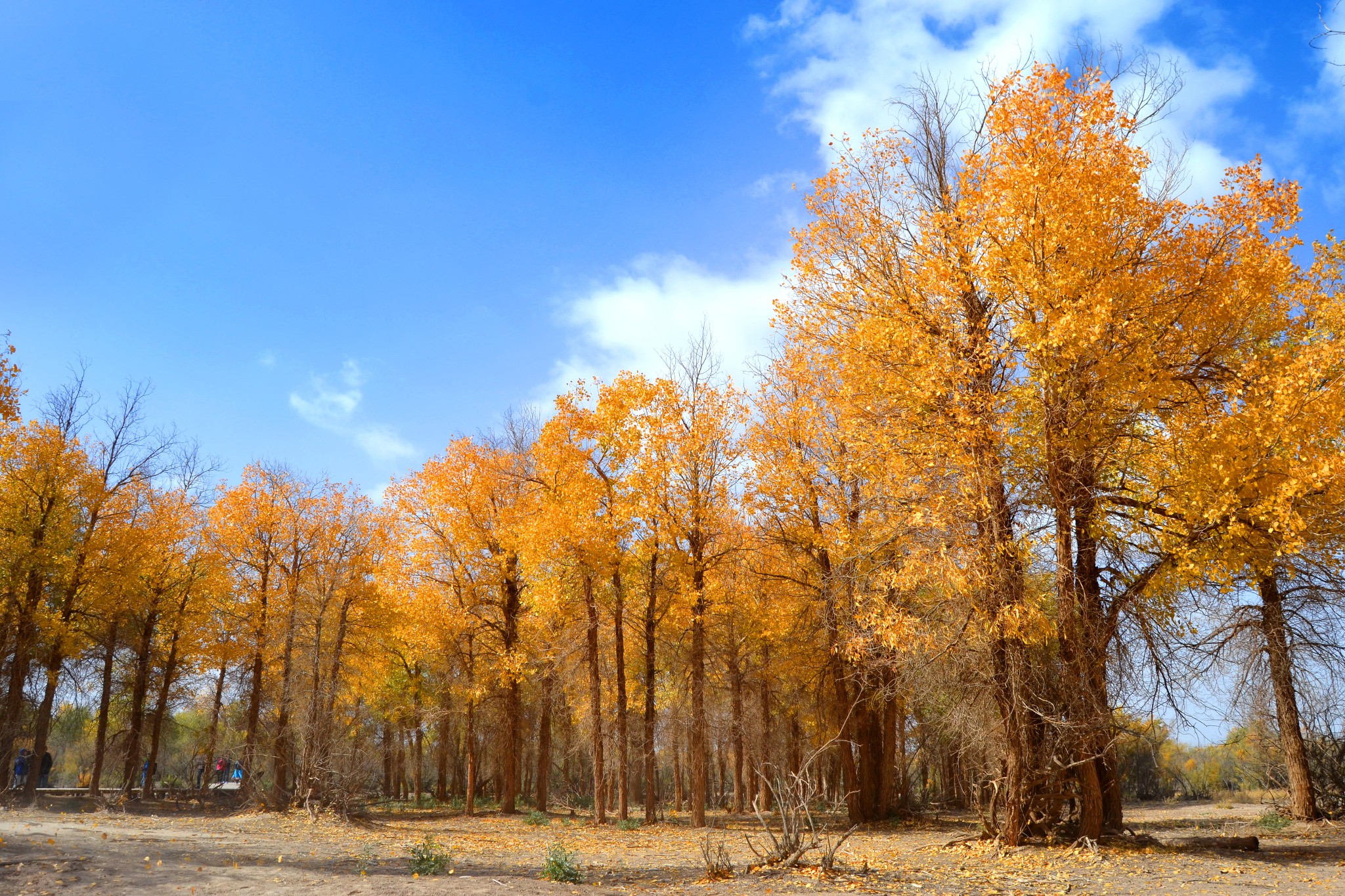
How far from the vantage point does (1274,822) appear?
15344mm

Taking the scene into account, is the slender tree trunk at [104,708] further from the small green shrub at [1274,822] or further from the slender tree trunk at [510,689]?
the small green shrub at [1274,822]

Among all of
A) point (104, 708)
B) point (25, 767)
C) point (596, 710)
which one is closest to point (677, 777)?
point (596, 710)

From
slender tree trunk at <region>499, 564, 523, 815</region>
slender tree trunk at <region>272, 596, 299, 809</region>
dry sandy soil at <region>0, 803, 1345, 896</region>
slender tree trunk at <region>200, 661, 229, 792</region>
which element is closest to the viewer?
dry sandy soil at <region>0, 803, 1345, 896</region>

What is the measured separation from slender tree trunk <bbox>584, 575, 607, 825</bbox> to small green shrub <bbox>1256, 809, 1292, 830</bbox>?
1329 centimetres

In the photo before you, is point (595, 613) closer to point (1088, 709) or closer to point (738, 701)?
point (738, 701)

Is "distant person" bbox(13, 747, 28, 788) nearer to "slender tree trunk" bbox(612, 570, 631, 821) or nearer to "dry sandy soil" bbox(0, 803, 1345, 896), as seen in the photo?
"dry sandy soil" bbox(0, 803, 1345, 896)

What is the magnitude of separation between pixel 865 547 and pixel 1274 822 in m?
9.73

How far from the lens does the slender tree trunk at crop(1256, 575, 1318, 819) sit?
47.2ft

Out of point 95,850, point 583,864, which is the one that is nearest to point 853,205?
point 583,864

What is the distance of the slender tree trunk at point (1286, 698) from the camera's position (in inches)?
566

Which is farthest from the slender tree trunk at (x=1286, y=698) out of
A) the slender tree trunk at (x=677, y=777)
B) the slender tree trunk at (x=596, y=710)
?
the slender tree trunk at (x=677, y=777)

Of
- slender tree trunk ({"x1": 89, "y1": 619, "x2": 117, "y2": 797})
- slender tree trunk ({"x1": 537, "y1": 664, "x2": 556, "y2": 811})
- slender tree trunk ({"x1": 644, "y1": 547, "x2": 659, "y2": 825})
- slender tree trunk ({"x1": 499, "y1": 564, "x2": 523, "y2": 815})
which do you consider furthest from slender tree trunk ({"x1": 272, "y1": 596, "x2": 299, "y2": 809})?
slender tree trunk ({"x1": 644, "y1": 547, "x2": 659, "y2": 825})

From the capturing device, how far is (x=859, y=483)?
683 inches

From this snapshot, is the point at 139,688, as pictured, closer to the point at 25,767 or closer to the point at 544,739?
the point at 25,767
